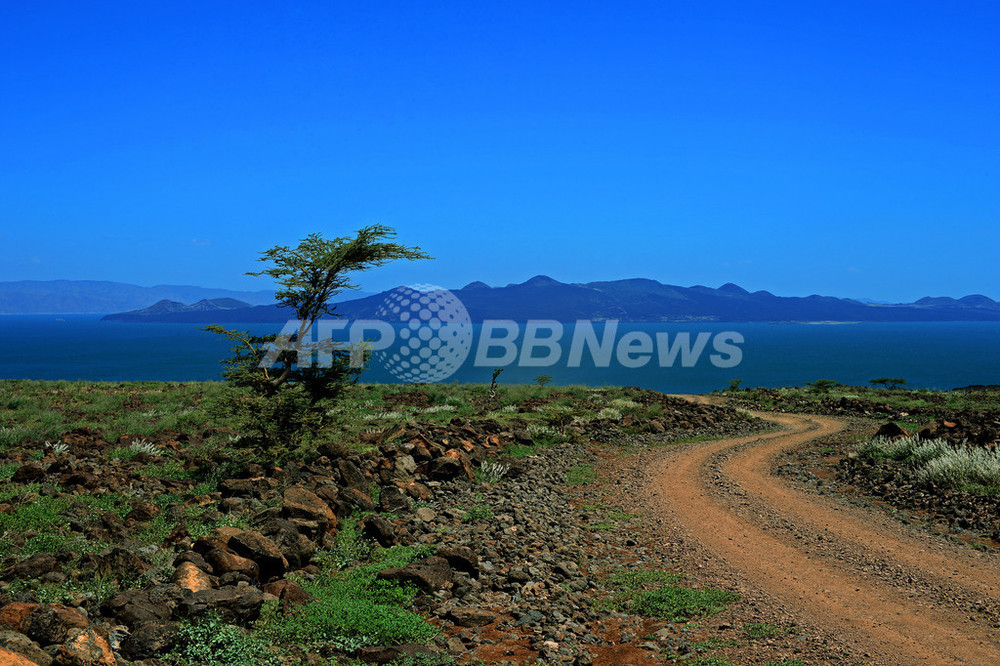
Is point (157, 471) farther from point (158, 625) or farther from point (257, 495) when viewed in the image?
point (158, 625)

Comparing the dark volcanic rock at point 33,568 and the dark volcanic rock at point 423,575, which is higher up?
the dark volcanic rock at point 33,568

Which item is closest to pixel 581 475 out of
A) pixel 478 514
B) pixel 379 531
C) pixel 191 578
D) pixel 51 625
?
pixel 478 514

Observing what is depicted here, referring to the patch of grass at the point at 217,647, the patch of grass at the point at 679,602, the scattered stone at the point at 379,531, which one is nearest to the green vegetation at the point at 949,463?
the patch of grass at the point at 679,602

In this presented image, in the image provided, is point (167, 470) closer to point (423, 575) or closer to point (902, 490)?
point (423, 575)

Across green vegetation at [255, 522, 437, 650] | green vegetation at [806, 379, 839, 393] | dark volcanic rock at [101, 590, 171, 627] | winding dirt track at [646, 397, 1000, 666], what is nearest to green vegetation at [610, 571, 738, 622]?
winding dirt track at [646, 397, 1000, 666]

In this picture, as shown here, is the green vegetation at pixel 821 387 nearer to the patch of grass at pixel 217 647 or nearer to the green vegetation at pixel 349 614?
the green vegetation at pixel 349 614

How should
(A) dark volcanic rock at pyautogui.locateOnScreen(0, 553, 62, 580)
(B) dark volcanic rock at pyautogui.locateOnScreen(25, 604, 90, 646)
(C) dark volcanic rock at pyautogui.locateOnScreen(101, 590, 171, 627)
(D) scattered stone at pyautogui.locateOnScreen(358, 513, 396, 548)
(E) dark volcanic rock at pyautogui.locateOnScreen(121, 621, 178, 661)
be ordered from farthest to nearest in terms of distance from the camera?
(D) scattered stone at pyautogui.locateOnScreen(358, 513, 396, 548), (A) dark volcanic rock at pyautogui.locateOnScreen(0, 553, 62, 580), (C) dark volcanic rock at pyautogui.locateOnScreen(101, 590, 171, 627), (E) dark volcanic rock at pyautogui.locateOnScreen(121, 621, 178, 661), (B) dark volcanic rock at pyautogui.locateOnScreen(25, 604, 90, 646)

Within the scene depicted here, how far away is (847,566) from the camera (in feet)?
33.0

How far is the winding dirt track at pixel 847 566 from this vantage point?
7.48 meters

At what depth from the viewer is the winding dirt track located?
7477 millimetres

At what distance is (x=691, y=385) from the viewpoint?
8431cm

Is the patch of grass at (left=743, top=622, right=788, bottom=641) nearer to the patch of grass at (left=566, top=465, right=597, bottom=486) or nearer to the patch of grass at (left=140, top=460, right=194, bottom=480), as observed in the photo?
the patch of grass at (left=566, top=465, right=597, bottom=486)

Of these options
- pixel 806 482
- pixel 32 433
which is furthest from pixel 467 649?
pixel 32 433

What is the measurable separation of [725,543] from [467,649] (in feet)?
20.7
